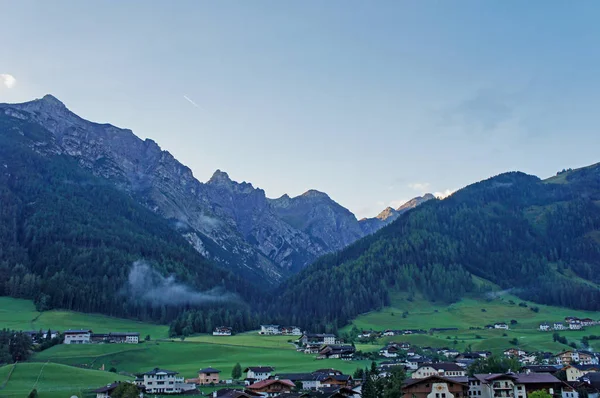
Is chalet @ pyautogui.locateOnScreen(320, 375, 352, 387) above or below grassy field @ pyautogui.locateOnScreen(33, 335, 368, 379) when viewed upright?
below

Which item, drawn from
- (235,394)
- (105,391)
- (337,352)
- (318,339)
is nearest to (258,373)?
(235,394)

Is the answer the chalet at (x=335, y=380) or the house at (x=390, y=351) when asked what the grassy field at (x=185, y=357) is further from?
the chalet at (x=335, y=380)

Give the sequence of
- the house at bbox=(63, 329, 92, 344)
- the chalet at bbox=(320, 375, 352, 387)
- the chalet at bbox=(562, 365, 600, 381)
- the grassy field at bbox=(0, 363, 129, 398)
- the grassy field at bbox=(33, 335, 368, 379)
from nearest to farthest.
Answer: the grassy field at bbox=(0, 363, 129, 398) → the chalet at bbox=(562, 365, 600, 381) → the chalet at bbox=(320, 375, 352, 387) → the grassy field at bbox=(33, 335, 368, 379) → the house at bbox=(63, 329, 92, 344)

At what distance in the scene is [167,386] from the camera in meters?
106

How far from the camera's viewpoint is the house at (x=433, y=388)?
84.0 metres

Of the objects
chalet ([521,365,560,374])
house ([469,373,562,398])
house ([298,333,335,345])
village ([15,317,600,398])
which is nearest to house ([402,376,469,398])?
village ([15,317,600,398])

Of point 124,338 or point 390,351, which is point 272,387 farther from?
point 124,338

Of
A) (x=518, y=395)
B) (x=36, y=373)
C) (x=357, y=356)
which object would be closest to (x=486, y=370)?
(x=518, y=395)

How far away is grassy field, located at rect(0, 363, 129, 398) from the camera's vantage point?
3602 inches

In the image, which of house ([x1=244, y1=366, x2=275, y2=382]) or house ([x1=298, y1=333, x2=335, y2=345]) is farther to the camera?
house ([x1=298, y1=333, x2=335, y2=345])

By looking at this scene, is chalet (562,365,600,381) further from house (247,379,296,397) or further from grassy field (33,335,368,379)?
house (247,379,296,397)

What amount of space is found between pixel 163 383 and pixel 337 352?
5419 centimetres

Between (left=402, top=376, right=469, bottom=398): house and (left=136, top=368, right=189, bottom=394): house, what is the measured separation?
4217cm

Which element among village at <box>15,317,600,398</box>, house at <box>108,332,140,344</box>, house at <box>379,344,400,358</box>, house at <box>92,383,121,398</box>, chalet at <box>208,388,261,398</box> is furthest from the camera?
house at <box>108,332,140,344</box>
